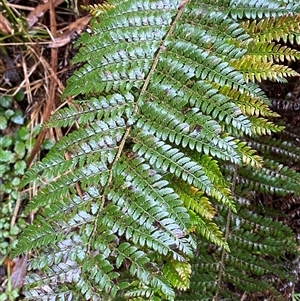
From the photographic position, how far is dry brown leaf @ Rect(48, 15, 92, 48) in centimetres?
217

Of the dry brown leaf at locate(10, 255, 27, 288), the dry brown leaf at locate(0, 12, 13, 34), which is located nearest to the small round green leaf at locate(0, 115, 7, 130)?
the dry brown leaf at locate(0, 12, 13, 34)

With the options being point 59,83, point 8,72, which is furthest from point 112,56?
point 8,72

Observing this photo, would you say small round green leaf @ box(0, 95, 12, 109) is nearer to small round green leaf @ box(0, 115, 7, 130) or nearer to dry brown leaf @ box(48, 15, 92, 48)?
small round green leaf @ box(0, 115, 7, 130)

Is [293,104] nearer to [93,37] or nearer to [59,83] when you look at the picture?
[93,37]

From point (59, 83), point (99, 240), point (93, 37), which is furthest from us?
point (59, 83)

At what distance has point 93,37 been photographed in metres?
1.50

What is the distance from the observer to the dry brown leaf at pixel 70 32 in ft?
7.11

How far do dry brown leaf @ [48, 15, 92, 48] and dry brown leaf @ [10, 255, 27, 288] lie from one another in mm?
1091

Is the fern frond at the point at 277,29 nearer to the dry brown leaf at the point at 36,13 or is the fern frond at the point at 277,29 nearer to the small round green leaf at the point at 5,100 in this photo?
the dry brown leaf at the point at 36,13

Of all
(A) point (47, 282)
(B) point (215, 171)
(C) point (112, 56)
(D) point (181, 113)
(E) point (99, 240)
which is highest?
(C) point (112, 56)

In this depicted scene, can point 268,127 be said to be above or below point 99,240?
above

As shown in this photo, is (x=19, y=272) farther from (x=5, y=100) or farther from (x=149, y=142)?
(x=149, y=142)

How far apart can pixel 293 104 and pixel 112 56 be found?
81 cm

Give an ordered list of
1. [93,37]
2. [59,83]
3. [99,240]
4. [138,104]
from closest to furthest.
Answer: [99,240], [138,104], [93,37], [59,83]
